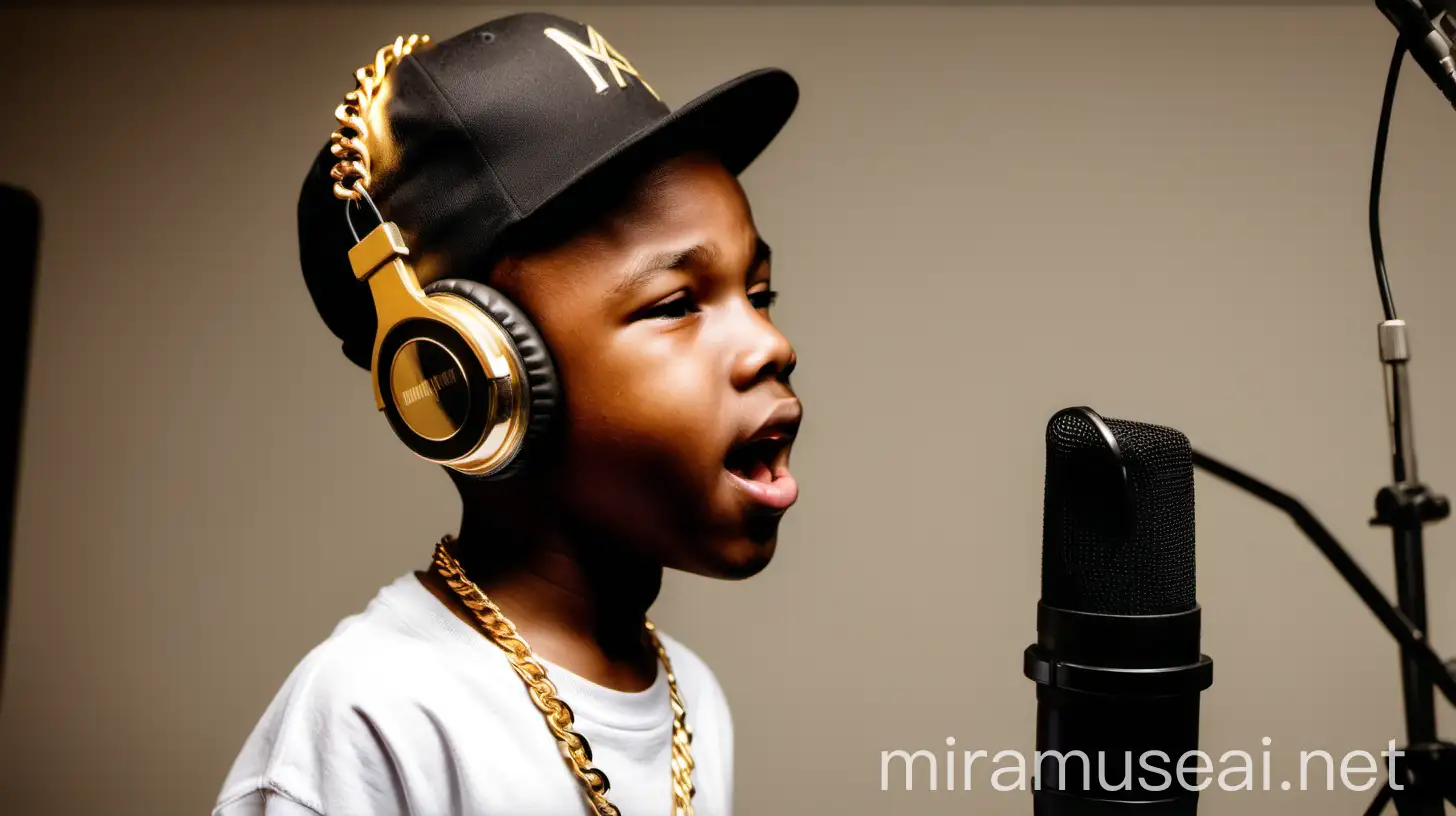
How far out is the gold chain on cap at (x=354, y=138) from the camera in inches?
40.1

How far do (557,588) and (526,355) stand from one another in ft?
0.76

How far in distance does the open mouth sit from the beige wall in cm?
77

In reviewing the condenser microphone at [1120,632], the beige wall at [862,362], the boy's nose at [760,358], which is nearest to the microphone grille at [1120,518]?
the condenser microphone at [1120,632]

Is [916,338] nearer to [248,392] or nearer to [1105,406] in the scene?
[1105,406]

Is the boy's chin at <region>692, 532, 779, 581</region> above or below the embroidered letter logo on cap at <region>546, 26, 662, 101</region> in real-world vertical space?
below

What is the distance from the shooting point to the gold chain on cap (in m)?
1.02

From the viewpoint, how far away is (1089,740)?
790mm

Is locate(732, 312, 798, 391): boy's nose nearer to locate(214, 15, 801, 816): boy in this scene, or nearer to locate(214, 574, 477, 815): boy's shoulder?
locate(214, 15, 801, 816): boy

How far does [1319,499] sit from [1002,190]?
26.3 inches

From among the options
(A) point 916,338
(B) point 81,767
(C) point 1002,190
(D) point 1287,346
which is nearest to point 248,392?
(B) point 81,767

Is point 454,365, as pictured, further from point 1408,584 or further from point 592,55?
point 1408,584

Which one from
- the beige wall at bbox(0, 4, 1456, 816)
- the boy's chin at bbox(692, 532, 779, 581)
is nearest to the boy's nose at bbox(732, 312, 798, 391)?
the boy's chin at bbox(692, 532, 779, 581)

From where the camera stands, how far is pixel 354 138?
40.6 inches

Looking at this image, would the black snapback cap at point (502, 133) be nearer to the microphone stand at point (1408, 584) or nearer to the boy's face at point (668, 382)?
the boy's face at point (668, 382)
